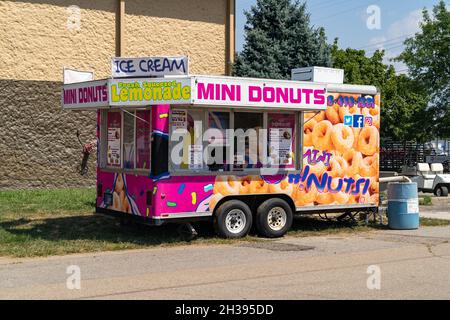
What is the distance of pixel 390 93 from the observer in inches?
1850

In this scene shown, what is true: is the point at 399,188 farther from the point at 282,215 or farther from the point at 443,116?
the point at 443,116

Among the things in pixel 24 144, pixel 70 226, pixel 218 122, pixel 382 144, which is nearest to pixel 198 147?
pixel 218 122

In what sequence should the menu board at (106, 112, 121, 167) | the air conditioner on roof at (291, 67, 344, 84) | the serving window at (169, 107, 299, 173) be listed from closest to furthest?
the serving window at (169, 107, 299, 173) → the menu board at (106, 112, 121, 167) → the air conditioner on roof at (291, 67, 344, 84)

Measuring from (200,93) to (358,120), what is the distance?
438 cm

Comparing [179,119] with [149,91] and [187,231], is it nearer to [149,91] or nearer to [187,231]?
[149,91]

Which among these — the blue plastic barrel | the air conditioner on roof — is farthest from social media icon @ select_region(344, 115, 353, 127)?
the blue plastic barrel

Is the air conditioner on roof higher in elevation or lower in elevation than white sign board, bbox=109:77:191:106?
higher

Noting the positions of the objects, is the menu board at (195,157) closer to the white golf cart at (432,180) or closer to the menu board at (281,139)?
the menu board at (281,139)

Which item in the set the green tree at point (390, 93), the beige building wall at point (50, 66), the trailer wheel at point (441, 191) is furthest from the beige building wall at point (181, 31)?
the green tree at point (390, 93)

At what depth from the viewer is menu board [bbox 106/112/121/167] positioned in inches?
555

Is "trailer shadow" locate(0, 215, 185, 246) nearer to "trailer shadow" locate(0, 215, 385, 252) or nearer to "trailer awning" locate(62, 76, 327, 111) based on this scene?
"trailer shadow" locate(0, 215, 385, 252)

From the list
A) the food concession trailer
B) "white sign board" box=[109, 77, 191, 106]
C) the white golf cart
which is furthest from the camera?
the white golf cart

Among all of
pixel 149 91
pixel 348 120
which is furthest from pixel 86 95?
pixel 348 120

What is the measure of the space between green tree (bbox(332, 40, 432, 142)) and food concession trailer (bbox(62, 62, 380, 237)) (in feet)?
85.7
